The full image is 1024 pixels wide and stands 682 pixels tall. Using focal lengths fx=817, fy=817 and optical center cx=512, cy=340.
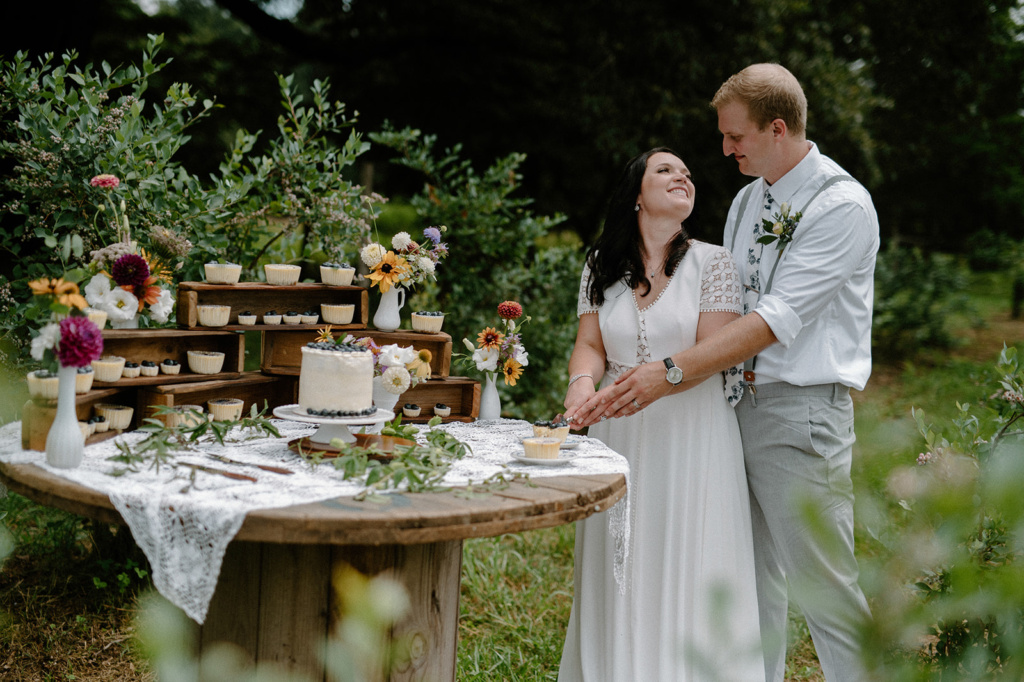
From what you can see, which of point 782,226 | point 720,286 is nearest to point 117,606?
point 720,286

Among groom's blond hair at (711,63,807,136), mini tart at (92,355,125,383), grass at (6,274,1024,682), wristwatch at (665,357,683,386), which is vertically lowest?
grass at (6,274,1024,682)

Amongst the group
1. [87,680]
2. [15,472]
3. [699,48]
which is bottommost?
[87,680]

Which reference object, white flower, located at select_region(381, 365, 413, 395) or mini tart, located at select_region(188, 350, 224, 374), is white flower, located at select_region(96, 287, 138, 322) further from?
white flower, located at select_region(381, 365, 413, 395)

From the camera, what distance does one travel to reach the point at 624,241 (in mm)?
2854

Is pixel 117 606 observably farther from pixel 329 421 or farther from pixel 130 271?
pixel 329 421

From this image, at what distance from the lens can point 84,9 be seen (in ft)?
14.6

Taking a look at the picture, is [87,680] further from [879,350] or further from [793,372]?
[879,350]

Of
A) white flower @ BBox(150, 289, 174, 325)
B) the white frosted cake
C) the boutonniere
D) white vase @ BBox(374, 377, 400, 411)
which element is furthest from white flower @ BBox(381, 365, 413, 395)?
the boutonniere

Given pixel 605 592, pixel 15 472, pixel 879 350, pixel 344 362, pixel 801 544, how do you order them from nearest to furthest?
pixel 15 472 → pixel 344 362 → pixel 801 544 → pixel 605 592 → pixel 879 350

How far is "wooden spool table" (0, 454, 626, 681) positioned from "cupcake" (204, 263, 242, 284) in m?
0.87

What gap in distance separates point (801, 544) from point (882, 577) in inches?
82.3

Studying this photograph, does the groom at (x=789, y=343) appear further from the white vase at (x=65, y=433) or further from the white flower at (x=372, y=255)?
the white vase at (x=65, y=433)

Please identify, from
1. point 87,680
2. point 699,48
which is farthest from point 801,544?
point 699,48

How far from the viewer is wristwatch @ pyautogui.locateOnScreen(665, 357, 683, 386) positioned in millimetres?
2488
